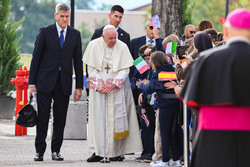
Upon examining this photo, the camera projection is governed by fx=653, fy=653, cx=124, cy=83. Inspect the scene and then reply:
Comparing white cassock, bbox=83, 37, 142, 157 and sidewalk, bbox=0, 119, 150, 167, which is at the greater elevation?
white cassock, bbox=83, 37, 142, 157

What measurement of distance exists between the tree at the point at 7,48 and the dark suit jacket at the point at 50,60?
7.80 m

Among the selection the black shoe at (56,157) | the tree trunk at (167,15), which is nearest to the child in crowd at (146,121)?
the black shoe at (56,157)

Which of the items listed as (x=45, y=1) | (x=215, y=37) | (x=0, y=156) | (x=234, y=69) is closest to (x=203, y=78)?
(x=234, y=69)

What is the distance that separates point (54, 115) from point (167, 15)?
22.5ft

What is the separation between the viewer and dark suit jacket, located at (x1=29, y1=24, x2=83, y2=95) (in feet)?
32.4

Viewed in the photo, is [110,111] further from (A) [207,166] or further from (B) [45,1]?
(B) [45,1]

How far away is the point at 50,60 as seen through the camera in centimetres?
996

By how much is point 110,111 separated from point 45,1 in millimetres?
63475

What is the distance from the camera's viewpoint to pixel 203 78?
5242 mm

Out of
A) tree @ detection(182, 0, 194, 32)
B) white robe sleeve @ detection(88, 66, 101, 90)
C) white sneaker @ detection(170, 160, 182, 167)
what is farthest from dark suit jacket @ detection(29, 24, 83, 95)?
tree @ detection(182, 0, 194, 32)

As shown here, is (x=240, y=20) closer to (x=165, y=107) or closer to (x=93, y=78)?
(x=165, y=107)

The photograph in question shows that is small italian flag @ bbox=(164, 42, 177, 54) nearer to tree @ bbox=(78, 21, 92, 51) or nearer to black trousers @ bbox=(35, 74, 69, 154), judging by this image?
black trousers @ bbox=(35, 74, 69, 154)

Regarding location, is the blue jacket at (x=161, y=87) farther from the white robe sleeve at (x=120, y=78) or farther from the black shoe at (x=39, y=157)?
the black shoe at (x=39, y=157)

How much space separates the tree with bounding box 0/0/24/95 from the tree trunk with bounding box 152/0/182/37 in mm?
4035
